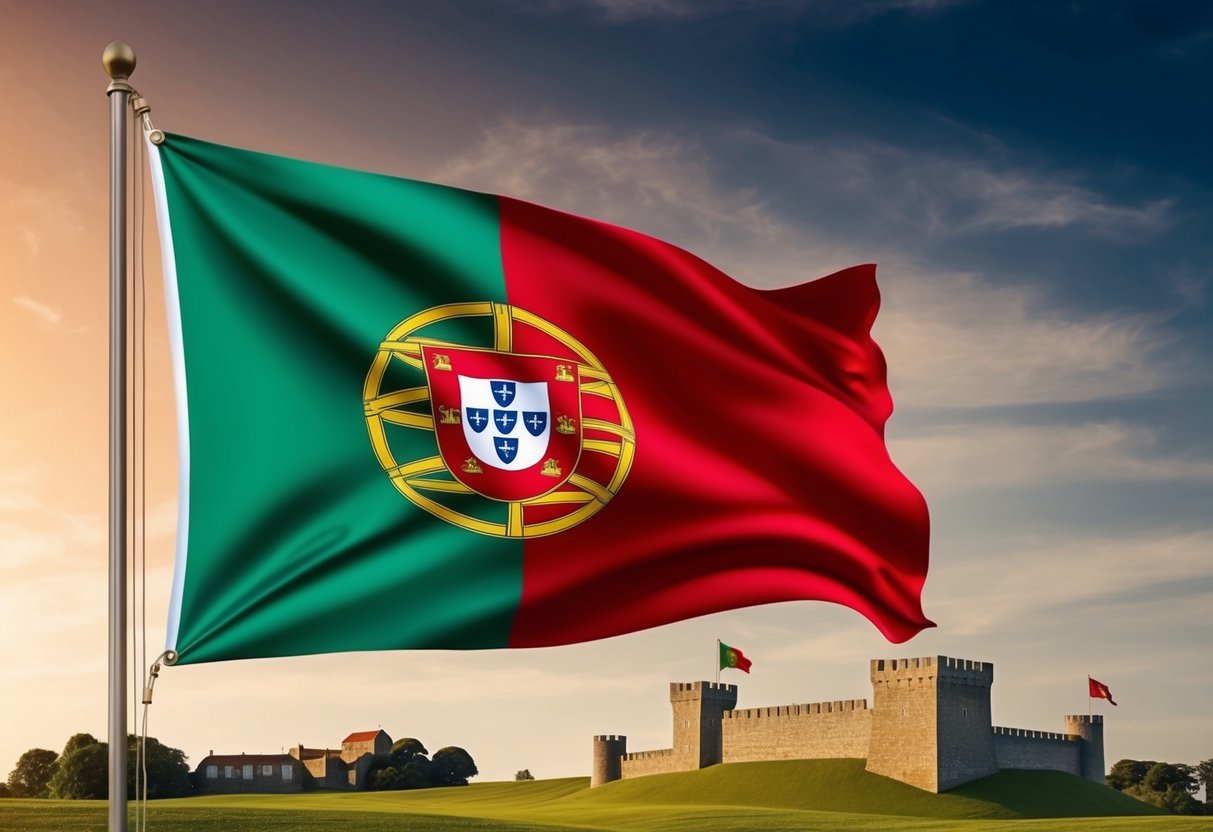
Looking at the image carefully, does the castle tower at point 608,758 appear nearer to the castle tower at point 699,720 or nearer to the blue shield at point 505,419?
the castle tower at point 699,720

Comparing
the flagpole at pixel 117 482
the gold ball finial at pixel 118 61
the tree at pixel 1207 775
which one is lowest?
the tree at pixel 1207 775

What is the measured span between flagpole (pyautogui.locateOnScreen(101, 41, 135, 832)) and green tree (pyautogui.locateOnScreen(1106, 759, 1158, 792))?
113732 millimetres

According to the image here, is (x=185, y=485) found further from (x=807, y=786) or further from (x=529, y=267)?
(x=807, y=786)

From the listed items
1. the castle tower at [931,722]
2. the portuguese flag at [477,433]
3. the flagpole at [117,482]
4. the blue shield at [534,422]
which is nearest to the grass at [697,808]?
the castle tower at [931,722]

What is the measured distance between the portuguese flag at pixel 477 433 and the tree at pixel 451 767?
340ft

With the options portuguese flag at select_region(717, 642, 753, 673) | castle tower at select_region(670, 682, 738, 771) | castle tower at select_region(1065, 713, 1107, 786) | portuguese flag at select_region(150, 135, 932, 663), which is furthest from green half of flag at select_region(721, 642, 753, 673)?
portuguese flag at select_region(150, 135, 932, 663)

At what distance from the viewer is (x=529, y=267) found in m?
9.74

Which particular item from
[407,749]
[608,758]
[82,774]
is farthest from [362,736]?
[82,774]

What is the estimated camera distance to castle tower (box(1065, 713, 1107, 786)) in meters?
96.3

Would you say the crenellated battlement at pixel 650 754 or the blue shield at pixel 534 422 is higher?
the blue shield at pixel 534 422

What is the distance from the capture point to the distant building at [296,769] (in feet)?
366

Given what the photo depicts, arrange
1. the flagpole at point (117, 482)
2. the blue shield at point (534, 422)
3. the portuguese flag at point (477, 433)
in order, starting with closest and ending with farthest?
the flagpole at point (117, 482) < the portuguese flag at point (477, 433) < the blue shield at point (534, 422)

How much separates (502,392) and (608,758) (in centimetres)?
9774

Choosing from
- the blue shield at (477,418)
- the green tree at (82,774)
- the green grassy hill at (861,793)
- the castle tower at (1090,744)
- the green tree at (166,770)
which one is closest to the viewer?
the blue shield at (477,418)
